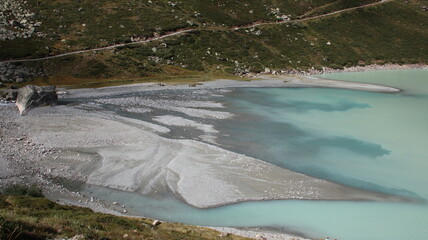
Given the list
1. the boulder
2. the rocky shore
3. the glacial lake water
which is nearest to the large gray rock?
the rocky shore

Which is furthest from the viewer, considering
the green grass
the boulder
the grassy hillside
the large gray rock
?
the grassy hillside

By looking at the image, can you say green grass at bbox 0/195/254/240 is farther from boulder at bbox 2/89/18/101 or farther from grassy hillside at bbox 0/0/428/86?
grassy hillside at bbox 0/0/428/86

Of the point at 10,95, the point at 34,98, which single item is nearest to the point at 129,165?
the point at 34,98

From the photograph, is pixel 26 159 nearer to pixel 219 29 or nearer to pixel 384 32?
pixel 219 29

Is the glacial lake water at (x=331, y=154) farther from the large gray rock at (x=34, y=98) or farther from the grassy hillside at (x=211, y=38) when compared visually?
the grassy hillside at (x=211, y=38)

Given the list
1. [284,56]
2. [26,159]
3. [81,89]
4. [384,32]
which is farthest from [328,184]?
[384,32]

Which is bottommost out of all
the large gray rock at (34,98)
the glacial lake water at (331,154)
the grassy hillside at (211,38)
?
the glacial lake water at (331,154)

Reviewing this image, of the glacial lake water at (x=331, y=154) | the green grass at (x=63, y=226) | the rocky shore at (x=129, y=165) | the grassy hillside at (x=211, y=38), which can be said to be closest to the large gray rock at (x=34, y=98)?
the rocky shore at (x=129, y=165)
